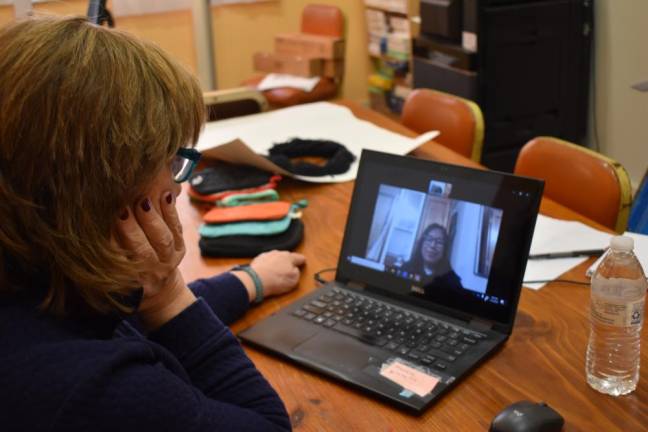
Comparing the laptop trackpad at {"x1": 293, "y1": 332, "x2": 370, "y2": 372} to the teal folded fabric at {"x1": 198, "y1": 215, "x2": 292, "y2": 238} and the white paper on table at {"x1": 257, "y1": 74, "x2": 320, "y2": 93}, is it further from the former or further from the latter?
the white paper on table at {"x1": 257, "y1": 74, "x2": 320, "y2": 93}

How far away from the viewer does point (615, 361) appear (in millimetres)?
1072

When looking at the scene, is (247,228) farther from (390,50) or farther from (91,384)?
(390,50)

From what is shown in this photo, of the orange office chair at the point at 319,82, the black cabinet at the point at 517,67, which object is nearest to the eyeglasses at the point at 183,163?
the black cabinet at the point at 517,67

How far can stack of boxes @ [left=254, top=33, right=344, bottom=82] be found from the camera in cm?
443

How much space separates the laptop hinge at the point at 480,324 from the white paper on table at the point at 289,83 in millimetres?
3247

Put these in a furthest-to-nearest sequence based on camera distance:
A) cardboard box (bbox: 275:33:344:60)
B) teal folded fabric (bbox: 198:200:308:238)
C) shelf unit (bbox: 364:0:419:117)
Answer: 1. shelf unit (bbox: 364:0:419:117)
2. cardboard box (bbox: 275:33:344:60)
3. teal folded fabric (bbox: 198:200:308:238)

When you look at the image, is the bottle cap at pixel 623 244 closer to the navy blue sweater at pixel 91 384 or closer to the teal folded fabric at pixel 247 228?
the navy blue sweater at pixel 91 384

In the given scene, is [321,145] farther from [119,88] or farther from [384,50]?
[384,50]

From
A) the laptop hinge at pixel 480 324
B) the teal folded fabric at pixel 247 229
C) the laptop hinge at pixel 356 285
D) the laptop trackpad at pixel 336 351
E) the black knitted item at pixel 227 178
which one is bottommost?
the laptop trackpad at pixel 336 351

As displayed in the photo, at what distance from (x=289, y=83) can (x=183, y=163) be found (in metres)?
3.51

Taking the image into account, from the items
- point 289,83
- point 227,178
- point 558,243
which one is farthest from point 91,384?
point 289,83

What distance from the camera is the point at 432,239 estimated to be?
1.26m

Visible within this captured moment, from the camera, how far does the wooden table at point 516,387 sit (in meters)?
1.01

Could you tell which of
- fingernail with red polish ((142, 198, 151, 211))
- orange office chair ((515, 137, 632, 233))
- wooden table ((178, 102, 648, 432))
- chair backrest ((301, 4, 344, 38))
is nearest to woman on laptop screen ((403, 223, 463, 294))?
wooden table ((178, 102, 648, 432))
